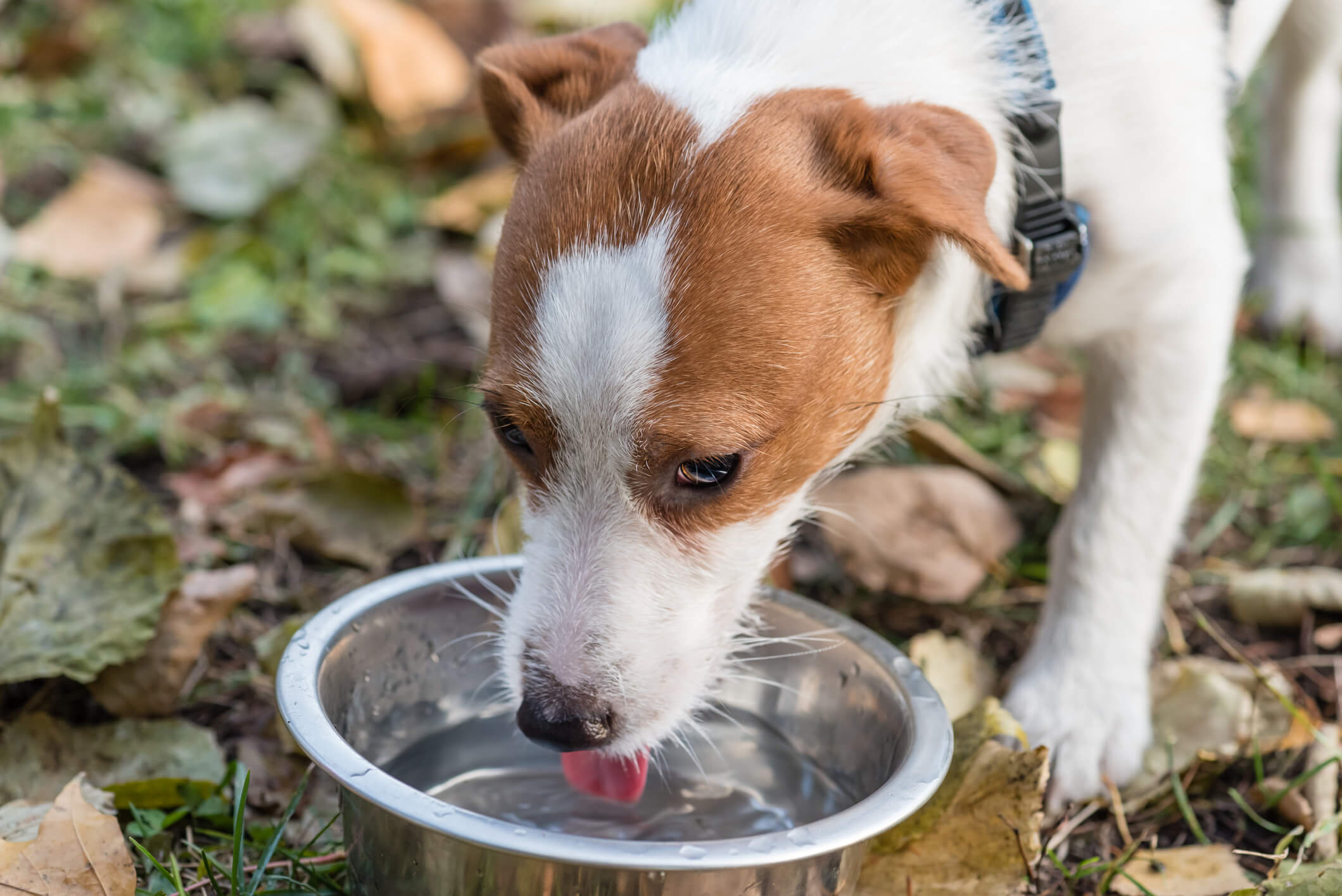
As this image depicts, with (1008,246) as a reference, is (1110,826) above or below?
below

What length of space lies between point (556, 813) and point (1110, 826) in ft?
3.00

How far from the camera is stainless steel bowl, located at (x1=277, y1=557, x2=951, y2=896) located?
1.42 metres

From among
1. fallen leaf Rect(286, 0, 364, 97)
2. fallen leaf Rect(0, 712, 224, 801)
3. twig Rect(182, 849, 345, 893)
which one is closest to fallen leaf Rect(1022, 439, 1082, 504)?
twig Rect(182, 849, 345, 893)

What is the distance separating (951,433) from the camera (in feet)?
10.8

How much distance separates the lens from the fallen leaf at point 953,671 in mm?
2240

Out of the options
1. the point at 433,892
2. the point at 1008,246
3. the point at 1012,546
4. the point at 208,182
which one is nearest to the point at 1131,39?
the point at 1008,246

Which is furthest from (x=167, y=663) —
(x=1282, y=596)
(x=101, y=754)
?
(x=1282, y=596)

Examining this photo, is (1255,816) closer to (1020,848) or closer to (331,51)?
(1020,848)

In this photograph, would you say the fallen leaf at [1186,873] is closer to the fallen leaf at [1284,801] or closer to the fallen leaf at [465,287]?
the fallen leaf at [1284,801]

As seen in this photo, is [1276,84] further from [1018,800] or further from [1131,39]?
[1018,800]

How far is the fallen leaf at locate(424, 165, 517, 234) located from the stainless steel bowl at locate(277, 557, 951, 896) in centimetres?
232

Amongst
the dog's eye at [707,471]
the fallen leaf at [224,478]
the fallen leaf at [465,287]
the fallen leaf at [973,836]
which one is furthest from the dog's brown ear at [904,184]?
the fallen leaf at [465,287]

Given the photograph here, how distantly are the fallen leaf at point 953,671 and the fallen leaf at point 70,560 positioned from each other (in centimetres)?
127

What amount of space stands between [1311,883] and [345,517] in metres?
1.89
